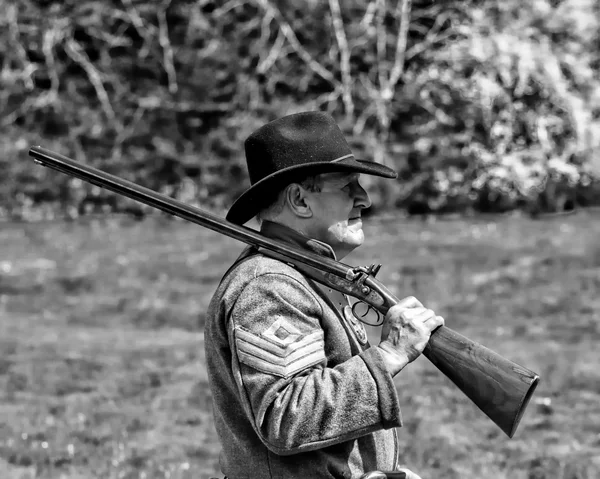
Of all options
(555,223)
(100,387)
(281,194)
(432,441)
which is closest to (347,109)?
(555,223)

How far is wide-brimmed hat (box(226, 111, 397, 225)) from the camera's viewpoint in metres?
3.26

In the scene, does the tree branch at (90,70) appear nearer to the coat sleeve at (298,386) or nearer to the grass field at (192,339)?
the grass field at (192,339)

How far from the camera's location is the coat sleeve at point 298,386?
9.68ft

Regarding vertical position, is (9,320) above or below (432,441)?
above

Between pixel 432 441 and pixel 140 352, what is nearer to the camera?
pixel 432 441

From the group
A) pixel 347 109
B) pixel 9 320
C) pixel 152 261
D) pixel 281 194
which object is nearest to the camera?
pixel 281 194

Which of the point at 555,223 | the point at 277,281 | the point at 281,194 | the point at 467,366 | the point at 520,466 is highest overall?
the point at 555,223

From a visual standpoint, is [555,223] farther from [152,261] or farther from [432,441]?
[432,441]

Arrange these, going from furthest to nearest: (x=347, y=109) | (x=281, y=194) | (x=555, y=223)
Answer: (x=347, y=109) → (x=555, y=223) → (x=281, y=194)

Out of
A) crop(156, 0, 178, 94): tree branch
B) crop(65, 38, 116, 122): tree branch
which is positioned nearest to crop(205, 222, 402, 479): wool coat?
crop(156, 0, 178, 94): tree branch

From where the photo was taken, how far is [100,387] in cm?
847

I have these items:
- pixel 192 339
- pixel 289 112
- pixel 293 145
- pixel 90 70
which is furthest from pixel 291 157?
pixel 90 70

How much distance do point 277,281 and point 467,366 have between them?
2.14 feet

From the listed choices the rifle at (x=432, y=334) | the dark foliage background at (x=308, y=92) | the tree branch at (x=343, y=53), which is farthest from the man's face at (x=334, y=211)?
the tree branch at (x=343, y=53)
